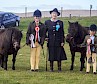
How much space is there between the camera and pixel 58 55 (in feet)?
43.3

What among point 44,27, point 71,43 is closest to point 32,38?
point 44,27

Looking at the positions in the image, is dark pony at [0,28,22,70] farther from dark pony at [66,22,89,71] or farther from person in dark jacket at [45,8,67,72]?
dark pony at [66,22,89,71]

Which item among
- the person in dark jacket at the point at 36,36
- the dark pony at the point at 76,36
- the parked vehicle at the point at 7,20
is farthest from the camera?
the parked vehicle at the point at 7,20

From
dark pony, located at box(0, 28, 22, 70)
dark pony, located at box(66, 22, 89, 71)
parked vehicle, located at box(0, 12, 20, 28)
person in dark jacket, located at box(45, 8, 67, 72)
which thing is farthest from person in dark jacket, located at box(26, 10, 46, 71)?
parked vehicle, located at box(0, 12, 20, 28)

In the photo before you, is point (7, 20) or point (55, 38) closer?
point (55, 38)

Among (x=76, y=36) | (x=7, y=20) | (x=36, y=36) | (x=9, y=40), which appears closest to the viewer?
(x=36, y=36)

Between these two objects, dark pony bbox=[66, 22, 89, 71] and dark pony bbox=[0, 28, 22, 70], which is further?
dark pony bbox=[66, 22, 89, 71]

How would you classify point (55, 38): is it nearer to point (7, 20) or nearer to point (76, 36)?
point (76, 36)

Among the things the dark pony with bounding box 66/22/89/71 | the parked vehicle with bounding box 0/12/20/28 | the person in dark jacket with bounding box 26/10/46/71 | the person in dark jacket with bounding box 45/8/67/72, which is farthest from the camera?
the parked vehicle with bounding box 0/12/20/28

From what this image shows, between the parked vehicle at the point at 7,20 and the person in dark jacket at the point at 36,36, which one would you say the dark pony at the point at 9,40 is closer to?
the person in dark jacket at the point at 36,36

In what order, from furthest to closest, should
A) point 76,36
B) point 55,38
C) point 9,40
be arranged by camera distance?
point 76,36, point 9,40, point 55,38

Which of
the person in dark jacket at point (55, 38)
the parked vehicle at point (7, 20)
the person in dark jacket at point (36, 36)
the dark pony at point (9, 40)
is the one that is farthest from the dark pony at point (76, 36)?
the parked vehicle at point (7, 20)

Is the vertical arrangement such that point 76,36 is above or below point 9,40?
above

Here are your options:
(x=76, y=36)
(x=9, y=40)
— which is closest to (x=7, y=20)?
(x=9, y=40)
